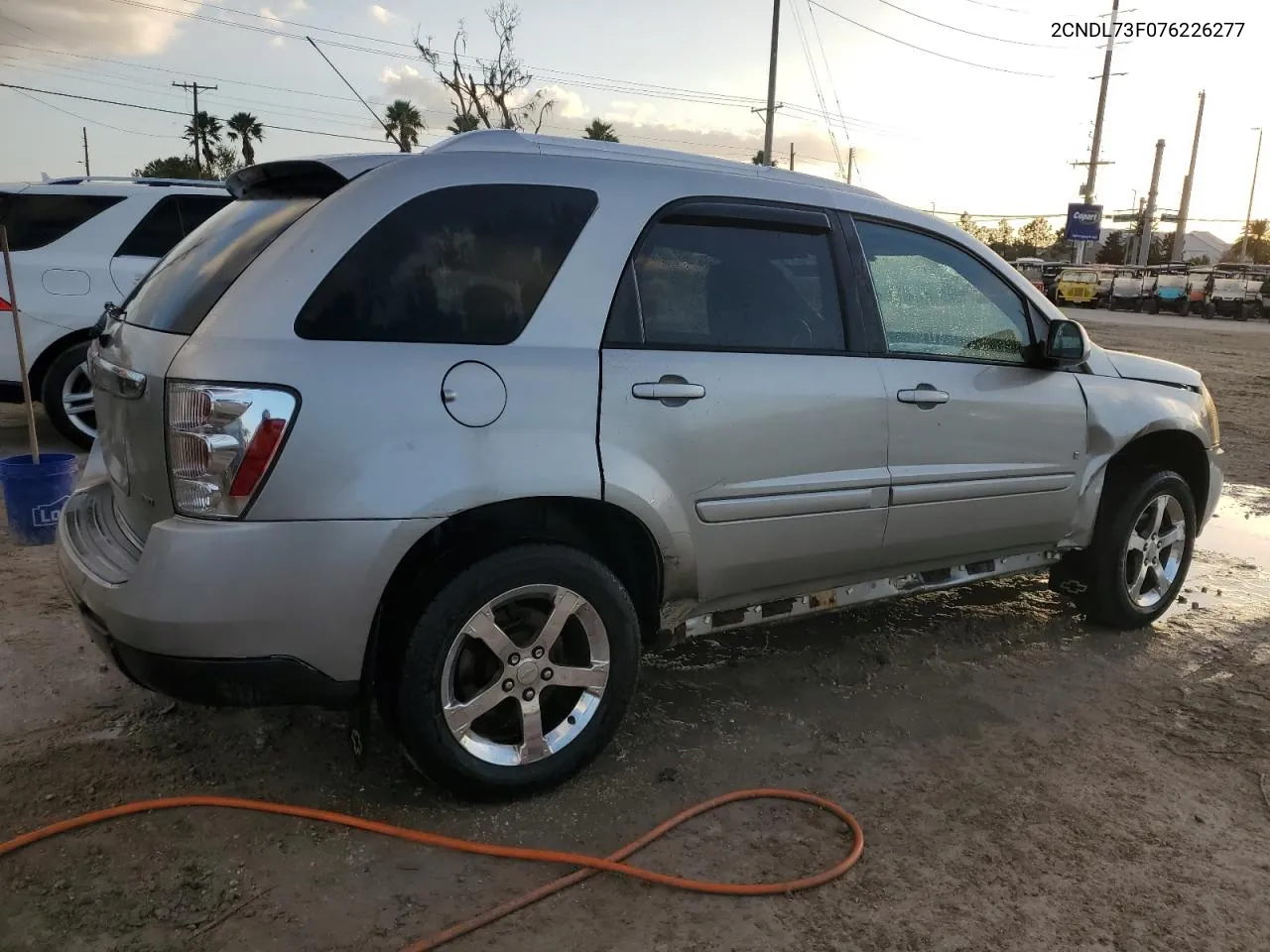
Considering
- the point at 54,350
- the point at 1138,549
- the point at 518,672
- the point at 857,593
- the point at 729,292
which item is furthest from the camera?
the point at 54,350

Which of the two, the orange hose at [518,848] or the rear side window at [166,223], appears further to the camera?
the rear side window at [166,223]

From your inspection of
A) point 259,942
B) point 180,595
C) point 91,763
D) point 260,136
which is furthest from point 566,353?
point 260,136

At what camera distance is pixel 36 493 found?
4.91 meters

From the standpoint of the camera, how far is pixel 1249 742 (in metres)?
3.34

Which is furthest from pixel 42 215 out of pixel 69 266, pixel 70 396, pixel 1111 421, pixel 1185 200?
pixel 1185 200

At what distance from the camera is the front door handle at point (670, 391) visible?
2.75 meters

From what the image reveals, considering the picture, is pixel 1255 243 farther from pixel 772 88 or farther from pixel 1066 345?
pixel 1066 345

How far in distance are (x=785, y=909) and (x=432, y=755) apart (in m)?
1.01

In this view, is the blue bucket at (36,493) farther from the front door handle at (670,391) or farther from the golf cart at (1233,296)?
the golf cart at (1233,296)

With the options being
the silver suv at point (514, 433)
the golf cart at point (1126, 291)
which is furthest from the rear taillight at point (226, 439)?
the golf cart at point (1126, 291)

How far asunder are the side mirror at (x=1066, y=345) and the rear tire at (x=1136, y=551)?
785 millimetres

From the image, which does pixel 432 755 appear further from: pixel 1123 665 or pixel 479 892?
pixel 1123 665

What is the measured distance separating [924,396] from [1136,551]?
1.68 m

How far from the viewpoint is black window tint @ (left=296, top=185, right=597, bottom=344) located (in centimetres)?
242
